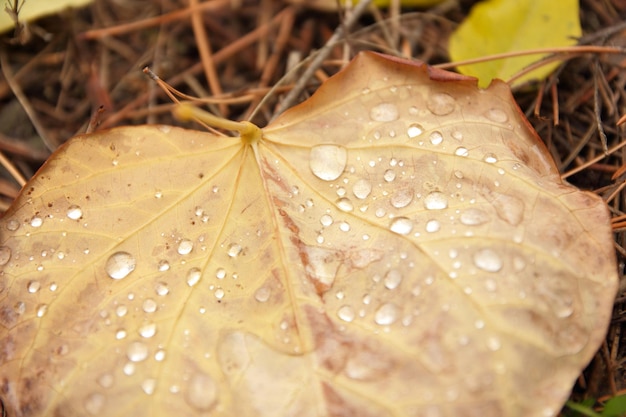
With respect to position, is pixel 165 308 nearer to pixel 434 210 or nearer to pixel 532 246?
pixel 434 210

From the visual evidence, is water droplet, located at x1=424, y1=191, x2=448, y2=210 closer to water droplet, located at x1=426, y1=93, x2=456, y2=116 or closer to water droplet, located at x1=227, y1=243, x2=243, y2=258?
water droplet, located at x1=426, y1=93, x2=456, y2=116

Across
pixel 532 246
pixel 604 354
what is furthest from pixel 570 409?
pixel 532 246

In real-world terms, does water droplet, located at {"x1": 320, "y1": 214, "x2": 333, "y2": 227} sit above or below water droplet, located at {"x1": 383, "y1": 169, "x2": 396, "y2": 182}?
below

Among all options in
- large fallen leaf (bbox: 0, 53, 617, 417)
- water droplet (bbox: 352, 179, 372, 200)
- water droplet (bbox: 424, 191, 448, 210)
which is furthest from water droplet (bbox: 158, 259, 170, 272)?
water droplet (bbox: 424, 191, 448, 210)

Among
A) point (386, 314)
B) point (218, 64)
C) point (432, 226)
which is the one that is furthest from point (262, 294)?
point (218, 64)

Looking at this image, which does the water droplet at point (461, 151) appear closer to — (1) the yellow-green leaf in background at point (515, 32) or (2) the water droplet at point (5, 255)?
(1) the yellow-green leaf in background at point (515, 32)
